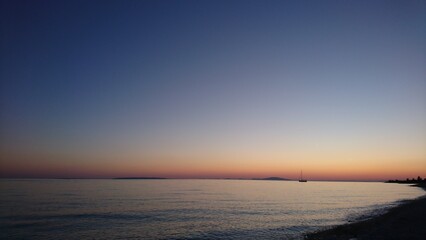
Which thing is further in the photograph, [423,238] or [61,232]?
[61,232]

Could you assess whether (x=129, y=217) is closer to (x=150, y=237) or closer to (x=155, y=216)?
(x=155, y=216)

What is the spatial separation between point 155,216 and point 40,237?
17.9 metres

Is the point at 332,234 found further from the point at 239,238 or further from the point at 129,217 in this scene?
the point at 129,217

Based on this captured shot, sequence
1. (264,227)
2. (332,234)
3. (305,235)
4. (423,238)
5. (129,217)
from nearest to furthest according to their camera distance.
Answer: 1. (423,238)
2. (332,234)
3. (305,235)
4. (264,227)
5. (129,217)

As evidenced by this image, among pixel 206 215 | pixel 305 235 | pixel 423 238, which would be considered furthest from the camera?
pixel 206 215

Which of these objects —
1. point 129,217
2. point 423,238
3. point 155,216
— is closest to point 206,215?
point 155,216

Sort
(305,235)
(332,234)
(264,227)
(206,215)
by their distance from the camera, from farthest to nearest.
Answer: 1. (206,215)
2. (264,227)
3. (305,235)
4. (332,234)

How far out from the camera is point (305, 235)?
31.5 m

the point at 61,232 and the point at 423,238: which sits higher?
the point at 423,238

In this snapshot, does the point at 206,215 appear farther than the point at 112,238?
Yes

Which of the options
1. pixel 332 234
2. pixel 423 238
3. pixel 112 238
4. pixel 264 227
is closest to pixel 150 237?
pixel 112 238

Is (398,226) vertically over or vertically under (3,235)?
over

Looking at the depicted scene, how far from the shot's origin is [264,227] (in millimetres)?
37375

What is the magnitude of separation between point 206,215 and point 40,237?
2386 cm
